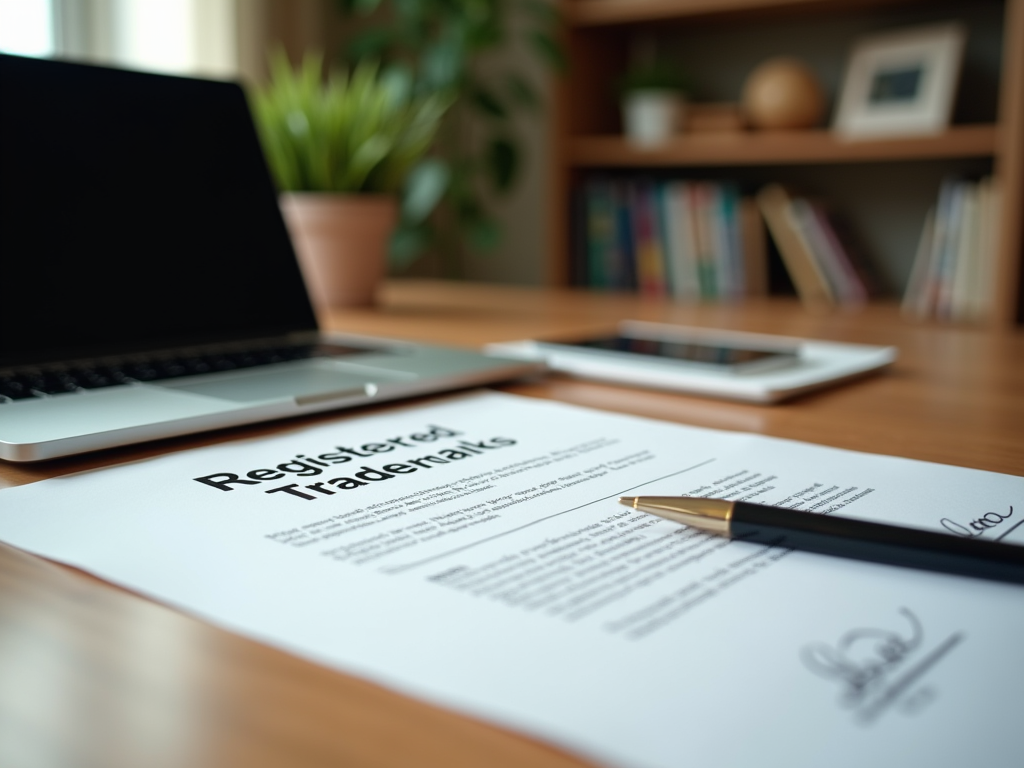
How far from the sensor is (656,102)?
6.26 feet

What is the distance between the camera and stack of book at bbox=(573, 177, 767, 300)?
183cm

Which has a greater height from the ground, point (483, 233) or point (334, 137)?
point (334, 137)

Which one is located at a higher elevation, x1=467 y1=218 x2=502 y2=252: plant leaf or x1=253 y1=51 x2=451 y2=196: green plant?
x1=253 y1=51 x2=451 y2=196: green plant

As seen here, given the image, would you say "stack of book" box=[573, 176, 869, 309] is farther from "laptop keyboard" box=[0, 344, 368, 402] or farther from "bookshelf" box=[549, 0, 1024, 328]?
"laptop keyboard" box=[0, 344, 368, 402]

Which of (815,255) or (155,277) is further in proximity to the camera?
(815,255)

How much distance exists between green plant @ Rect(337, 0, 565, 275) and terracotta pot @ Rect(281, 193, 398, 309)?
2.63ft

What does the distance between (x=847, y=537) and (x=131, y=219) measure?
23.2 inches

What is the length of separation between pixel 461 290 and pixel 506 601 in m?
1.33

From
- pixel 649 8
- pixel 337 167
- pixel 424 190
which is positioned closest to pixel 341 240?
pixel 337 167

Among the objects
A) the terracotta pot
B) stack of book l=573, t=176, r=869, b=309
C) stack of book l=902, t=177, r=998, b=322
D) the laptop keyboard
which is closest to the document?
the laptop keyboard

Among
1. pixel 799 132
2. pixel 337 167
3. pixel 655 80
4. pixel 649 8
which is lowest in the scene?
pixel 337 167

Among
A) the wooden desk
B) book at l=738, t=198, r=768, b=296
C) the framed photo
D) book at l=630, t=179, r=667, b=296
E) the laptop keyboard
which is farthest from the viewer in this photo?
book at l=630, t=179, r=667, b=296

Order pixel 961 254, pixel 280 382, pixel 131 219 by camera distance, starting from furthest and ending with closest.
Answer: pixel 961 254, pixel 131 219, pixel 280 382
